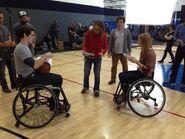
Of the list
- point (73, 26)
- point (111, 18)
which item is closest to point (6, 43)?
point (73, 26)

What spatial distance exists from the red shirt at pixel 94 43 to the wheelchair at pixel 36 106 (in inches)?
36.9

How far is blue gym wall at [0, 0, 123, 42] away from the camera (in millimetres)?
8063

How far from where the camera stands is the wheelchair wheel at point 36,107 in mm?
2498

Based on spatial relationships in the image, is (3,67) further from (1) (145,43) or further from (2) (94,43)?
(1) (145,43)

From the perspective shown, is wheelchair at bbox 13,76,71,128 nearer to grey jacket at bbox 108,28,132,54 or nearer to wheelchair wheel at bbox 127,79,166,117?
wheelchair wheel at bbox 127,79,166,117

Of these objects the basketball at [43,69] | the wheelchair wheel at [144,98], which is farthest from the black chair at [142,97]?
the basketball at [43,69]

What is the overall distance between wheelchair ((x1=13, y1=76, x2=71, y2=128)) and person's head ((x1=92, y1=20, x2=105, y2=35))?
43.5 inches

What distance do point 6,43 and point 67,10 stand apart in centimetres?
668

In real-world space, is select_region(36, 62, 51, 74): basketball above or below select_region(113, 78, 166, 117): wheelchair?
above

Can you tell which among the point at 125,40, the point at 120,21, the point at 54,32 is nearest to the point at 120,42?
the point at 125,40

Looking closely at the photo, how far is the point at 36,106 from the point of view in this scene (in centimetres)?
260

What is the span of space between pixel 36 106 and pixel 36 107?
0.04 meters

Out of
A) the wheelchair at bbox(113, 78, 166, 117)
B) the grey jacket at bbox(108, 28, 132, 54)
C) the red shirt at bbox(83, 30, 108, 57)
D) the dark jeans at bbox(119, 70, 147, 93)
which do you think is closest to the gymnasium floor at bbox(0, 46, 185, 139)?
the wheelchair at bbox(113, 78, 166, 117)

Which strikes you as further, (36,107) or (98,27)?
(98,27)
